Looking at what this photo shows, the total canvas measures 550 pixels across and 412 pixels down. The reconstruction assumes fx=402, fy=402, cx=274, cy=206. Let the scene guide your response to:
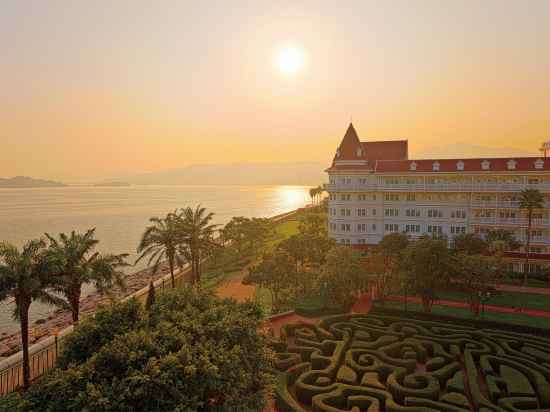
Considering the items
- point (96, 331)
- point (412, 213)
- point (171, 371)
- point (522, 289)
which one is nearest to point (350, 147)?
point (412, 213)

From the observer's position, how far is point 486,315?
115ft

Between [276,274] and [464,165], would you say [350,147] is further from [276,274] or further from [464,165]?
[276,274]

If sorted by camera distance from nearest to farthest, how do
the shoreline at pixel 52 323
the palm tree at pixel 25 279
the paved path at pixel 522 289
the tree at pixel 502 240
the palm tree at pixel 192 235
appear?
the palm tree at pixel 25 279, the shoreline at pixel 52 323, the palm tree at pixel 192 235, the paved path at pixel 522 289, the tree at pixel 502 240

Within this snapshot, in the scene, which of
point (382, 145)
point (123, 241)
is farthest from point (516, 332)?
point (123, 241)

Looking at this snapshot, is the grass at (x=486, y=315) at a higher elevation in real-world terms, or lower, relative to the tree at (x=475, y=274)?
lower

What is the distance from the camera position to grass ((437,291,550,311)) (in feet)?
124

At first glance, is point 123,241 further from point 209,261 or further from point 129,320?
point 129,320

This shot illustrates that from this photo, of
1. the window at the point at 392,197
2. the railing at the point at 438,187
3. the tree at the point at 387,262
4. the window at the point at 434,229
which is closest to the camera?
the tree at the point at 387,262

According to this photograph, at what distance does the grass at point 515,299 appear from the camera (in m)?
37.8

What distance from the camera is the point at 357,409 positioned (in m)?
19.3

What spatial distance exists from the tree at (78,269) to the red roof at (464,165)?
138 ft

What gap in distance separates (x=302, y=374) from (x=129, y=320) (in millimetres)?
10847

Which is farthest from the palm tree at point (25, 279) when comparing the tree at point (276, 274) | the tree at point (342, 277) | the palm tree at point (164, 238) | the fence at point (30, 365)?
the tree at point (342, 277)

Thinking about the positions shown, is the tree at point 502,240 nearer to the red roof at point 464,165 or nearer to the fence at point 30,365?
the red roof at point 464,165
